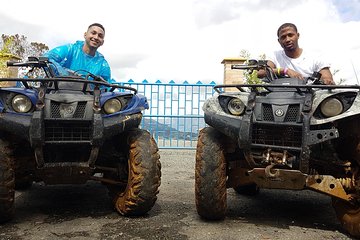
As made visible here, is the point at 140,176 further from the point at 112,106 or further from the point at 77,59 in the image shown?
the point at 77,59

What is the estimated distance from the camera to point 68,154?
3.46m

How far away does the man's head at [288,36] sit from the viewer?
4355 millimetres

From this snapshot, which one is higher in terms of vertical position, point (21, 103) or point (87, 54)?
point (87, 54)

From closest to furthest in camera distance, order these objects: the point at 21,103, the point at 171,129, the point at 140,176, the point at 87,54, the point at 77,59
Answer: the point at 21,103, the point at 140,176, the point at 77,59, the point at 87,54, the point at 171,129

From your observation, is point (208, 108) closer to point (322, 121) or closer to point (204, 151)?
point (204, 151)

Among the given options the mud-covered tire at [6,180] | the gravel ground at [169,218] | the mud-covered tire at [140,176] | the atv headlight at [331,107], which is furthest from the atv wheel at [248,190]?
the mud-covered tire at [6,180]

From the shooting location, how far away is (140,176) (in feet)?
10.9

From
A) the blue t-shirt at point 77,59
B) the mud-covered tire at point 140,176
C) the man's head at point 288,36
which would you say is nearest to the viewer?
the mud-covered tire at point 140,176

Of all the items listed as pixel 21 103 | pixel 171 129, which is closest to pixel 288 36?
pixel 21 103

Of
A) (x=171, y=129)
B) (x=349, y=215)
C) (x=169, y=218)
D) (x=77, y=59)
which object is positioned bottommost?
(x=169, y=218)

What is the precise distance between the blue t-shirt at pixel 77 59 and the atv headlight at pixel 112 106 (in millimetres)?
1199

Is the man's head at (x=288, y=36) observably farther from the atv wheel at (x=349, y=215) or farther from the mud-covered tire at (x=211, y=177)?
the atv wheel at (x=349, y=215)

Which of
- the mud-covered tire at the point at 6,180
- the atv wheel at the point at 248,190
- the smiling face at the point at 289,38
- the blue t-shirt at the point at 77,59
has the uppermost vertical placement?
the smiling face at the point at 289,38

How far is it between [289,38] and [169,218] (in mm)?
2413
